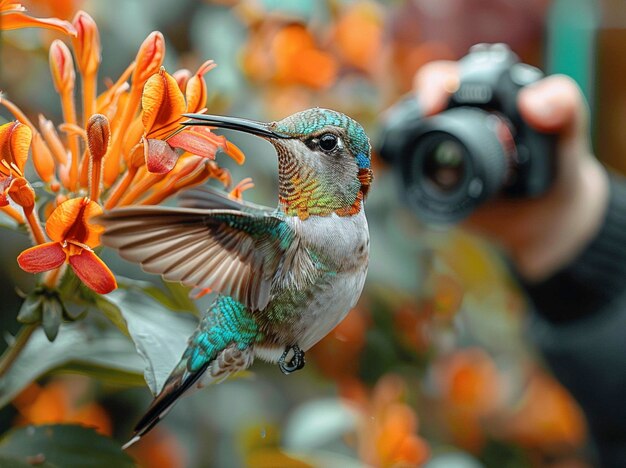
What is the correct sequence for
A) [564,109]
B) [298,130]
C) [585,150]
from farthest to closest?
1. [585,150]
2. [564,109]
3. [298,130]

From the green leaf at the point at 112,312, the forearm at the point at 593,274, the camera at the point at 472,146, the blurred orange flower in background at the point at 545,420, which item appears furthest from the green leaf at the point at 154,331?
the blurred orange flower in background at the point at 545,420

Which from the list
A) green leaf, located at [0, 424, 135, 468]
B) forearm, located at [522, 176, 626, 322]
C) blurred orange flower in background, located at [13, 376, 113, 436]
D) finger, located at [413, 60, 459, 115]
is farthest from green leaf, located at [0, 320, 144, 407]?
forearm, located at [522, 176, 626, 322]

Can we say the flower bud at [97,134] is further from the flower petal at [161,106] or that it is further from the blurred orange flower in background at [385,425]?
the blurred orange flower in background at [385,425]

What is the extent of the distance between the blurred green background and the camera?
0.13 meters

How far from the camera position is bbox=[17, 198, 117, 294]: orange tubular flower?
13.0 inches

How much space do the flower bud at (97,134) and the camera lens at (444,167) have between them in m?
0.62

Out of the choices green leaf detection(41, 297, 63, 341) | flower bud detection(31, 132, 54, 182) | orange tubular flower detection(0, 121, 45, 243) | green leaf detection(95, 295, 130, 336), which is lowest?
green leaf detection(95, 295, 130, 336)

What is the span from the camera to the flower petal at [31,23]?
1.19 ft

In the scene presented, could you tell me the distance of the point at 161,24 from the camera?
3.72 feet

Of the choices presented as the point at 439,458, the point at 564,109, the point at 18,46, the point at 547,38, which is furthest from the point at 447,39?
the point at 18,46

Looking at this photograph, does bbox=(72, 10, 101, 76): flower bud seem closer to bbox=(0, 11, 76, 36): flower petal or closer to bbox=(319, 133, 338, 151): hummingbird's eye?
bbox=(0, 11, 76, 36): flower petal

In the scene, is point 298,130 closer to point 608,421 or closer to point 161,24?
point 161,24

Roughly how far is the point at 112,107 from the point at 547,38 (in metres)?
1.86

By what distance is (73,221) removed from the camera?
1.10 feet
